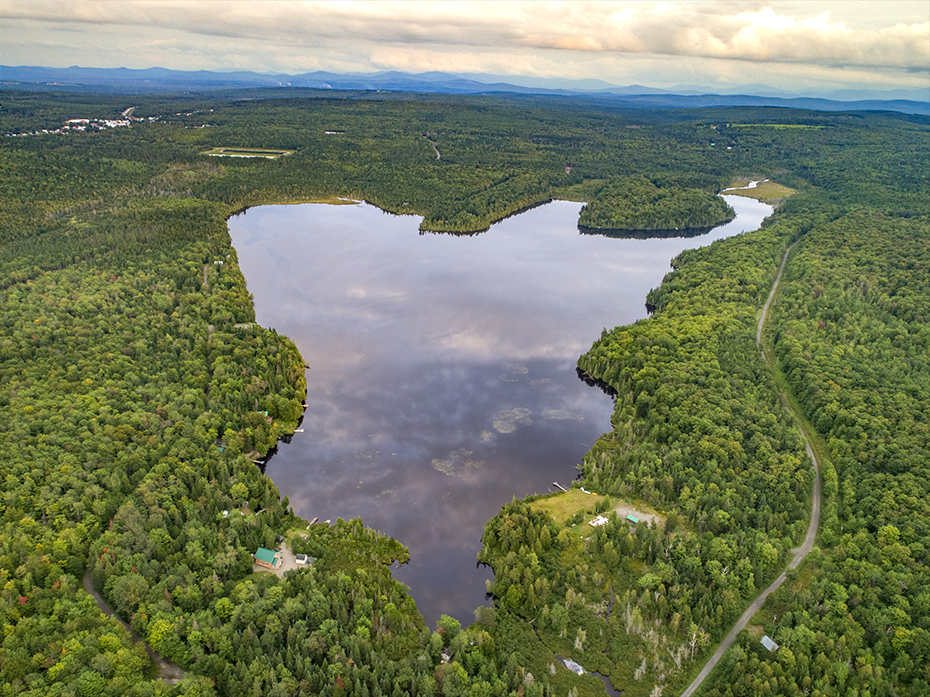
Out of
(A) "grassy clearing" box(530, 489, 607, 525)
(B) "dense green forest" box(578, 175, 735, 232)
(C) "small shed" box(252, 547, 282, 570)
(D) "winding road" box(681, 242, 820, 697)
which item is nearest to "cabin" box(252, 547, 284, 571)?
(C) "small shed" box(252, 547, 282, 570)

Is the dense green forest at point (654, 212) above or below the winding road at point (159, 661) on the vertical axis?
above

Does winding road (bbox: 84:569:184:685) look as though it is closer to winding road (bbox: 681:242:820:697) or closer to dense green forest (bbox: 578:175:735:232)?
winding road (bbox: 681:242:820:697)

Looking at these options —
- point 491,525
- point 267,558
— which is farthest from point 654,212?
point 267,558

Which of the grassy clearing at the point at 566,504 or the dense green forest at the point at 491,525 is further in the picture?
the grassy clearing at the point at 566,504

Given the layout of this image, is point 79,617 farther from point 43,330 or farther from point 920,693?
point 920,693

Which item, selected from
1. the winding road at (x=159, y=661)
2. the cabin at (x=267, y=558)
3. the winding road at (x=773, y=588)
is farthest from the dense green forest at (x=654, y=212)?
the winding road at (x=159, y=661)

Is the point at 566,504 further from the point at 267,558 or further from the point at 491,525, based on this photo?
the point at 267,558

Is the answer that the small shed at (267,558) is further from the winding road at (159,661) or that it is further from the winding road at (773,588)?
the winding road at (773,588)
